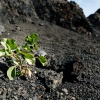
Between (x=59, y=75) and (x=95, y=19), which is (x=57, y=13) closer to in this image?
(x=95, y=19)

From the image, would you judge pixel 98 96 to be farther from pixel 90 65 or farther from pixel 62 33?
pixel 62 33

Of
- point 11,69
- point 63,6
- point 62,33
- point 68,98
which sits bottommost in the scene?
point 68,98

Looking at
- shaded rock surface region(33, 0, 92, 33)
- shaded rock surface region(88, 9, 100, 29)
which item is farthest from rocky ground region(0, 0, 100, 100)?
shaded rock surface region(88, 9, 100, 29)

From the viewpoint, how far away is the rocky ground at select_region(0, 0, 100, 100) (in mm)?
4656

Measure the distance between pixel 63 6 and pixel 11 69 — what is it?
492cm

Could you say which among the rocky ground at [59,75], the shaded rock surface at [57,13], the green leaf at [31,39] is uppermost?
the shaded rock surface at [57,13]

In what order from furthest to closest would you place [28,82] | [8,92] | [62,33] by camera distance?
[62,33]
[28,82]
[8,92]

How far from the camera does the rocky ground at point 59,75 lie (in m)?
4.66

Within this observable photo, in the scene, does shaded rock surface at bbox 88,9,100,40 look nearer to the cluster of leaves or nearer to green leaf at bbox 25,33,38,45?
green leaf at bbox 25,33,38,45

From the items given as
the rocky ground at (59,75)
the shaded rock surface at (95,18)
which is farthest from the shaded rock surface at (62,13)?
the shaded rock surface at (95,18)

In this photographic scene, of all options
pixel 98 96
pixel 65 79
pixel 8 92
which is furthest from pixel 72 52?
pixel 8 92

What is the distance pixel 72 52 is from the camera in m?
6.50

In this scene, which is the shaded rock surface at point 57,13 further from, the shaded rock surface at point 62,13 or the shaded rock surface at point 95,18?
the shaded rock surface at point 95,18

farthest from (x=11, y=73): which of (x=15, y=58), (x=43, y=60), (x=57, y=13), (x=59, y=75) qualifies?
(x=57, y=13)
